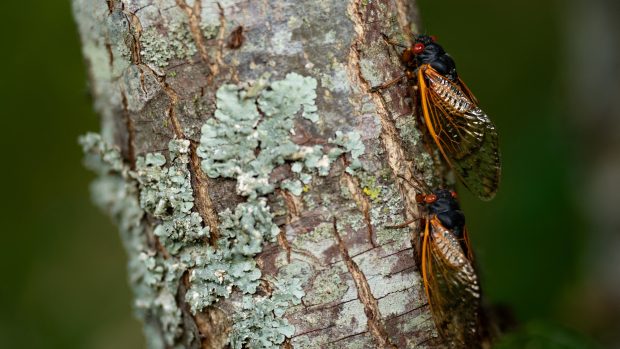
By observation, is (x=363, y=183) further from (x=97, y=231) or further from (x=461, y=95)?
(x=97, y=231)

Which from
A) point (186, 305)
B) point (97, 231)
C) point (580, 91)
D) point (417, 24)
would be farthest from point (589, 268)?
point (97, 231)

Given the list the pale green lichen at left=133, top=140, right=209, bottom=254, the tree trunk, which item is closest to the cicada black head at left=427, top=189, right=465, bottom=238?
the tree trunk

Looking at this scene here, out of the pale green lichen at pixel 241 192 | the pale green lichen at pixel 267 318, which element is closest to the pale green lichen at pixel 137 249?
the pale green lichen at pixel 241 192

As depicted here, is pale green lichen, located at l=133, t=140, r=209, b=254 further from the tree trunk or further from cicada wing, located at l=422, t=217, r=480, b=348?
cicada wing, located at l=422, t=217, r=480, b=348

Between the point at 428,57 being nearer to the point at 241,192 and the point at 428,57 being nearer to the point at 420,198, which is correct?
the point at 420,198

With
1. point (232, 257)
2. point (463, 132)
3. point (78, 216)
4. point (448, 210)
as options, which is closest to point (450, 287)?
point (448, 210)

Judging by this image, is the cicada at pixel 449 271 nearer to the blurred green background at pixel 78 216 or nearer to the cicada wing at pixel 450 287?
the cicada wing at pixel 450 287
